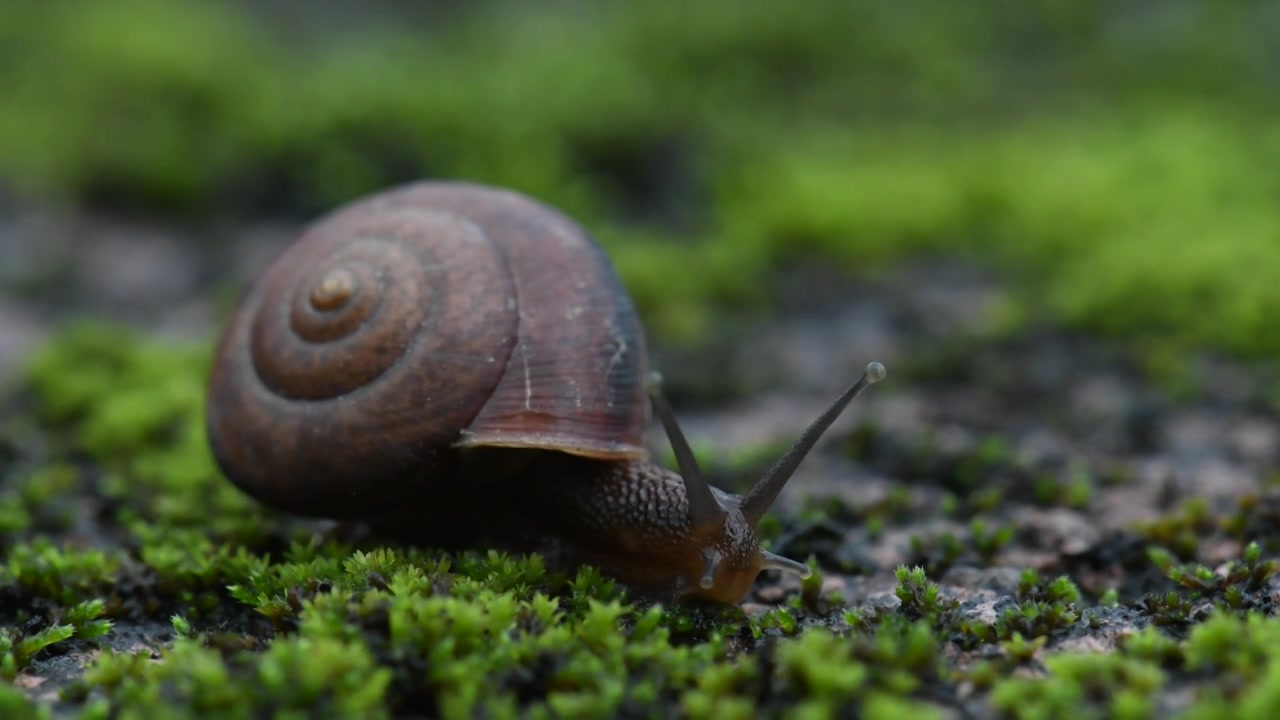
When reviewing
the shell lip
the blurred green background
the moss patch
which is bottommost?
the moss patch

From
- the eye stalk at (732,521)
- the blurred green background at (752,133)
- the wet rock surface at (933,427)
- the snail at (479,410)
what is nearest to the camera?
the eye stalk at (732,521)

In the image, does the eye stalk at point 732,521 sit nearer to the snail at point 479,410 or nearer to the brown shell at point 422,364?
the snail at point 479,410

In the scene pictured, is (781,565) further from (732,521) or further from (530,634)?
(530,634)

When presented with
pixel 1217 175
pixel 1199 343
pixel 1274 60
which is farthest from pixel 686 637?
pixel 1274 60

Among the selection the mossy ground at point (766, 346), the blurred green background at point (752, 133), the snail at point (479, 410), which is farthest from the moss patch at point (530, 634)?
the blurred green background at point (752, 133)

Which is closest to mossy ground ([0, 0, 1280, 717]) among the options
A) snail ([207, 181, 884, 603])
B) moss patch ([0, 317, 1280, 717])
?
moss patch ([0, 317, 1280, 717])

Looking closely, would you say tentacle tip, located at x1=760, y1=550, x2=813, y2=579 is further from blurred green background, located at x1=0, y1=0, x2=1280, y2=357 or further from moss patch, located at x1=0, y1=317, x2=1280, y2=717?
blurred green background, located at x1=0, y1=0, x2=1280, y2=357

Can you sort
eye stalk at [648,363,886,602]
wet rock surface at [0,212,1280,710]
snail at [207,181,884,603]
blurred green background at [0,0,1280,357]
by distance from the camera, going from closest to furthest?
1. eye stalk at [648,363,886,602]
2. snail at [207,181,884,603]
3. wet rock surface at [0,212,1280,710]
4. blurred green background at [0,0,1280,357]

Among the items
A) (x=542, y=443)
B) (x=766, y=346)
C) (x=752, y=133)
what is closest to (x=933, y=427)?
(x=766, y=346)
